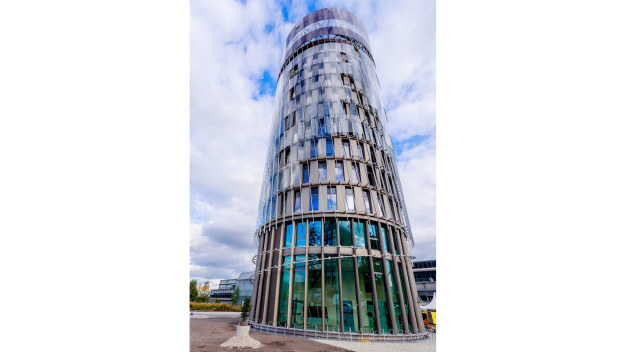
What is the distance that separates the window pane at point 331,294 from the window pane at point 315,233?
0.93m

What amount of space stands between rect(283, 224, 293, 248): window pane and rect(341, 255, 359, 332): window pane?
3319 millimetres

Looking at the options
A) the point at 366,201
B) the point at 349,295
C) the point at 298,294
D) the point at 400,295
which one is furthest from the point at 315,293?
the point at 366,201

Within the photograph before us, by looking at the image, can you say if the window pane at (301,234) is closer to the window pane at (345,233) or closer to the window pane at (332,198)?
the window pane at (332,198)

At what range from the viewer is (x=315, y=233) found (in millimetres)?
15195

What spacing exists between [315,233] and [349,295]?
3759mm

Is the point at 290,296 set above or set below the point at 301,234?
below

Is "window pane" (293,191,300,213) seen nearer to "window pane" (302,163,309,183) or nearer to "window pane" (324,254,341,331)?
"window pane" (302,163,309,183)

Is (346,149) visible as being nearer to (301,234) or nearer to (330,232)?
(330,232)

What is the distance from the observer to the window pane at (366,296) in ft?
43.1

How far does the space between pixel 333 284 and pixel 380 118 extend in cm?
1276

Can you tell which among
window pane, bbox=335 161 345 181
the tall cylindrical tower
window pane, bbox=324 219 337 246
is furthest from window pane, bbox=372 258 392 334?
window pane, bbox=335 161 345 181

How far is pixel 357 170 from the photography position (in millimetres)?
17422
